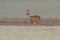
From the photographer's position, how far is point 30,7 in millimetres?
2275
